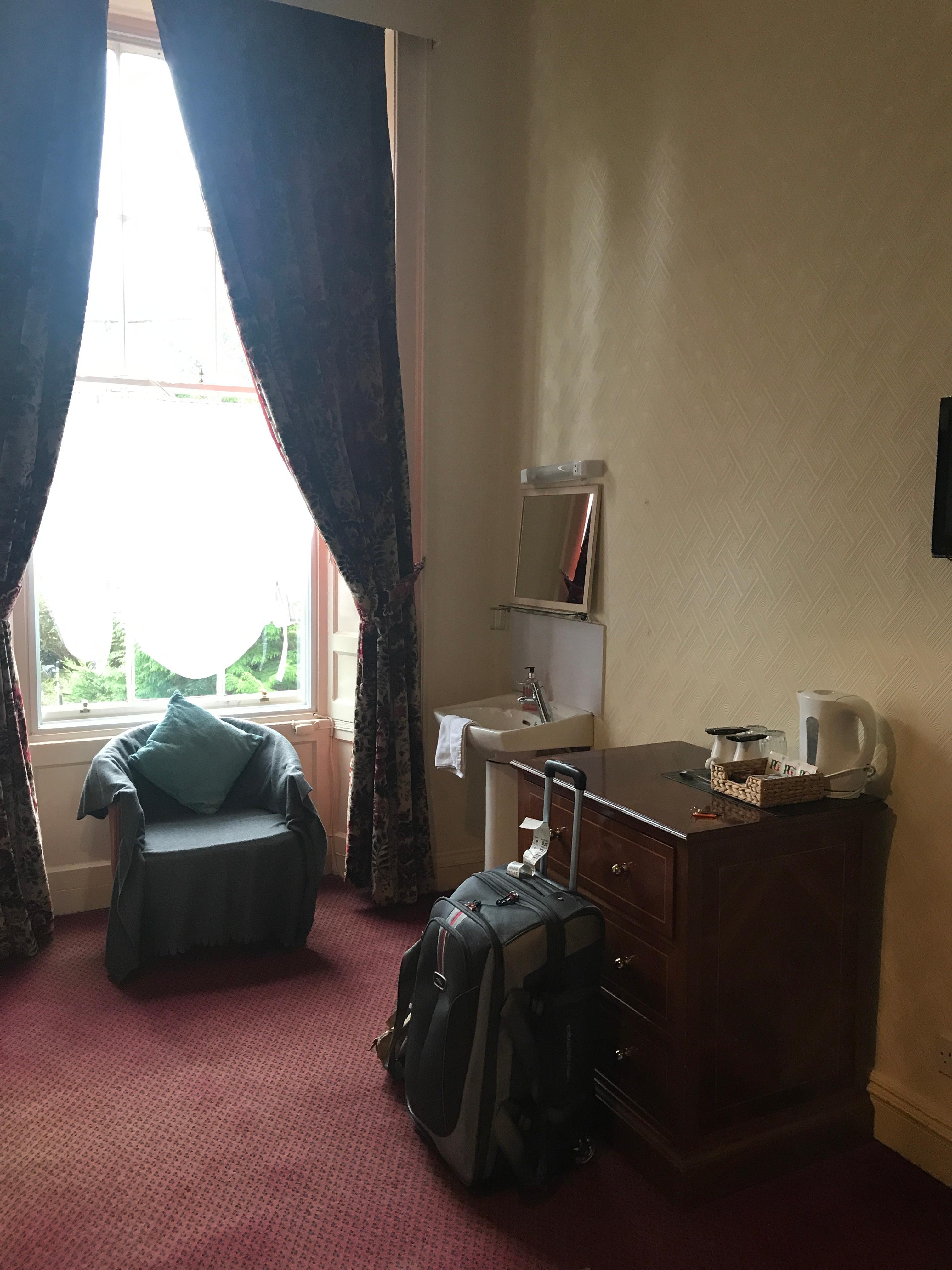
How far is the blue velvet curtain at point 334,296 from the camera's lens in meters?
3.45

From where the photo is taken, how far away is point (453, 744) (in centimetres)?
343

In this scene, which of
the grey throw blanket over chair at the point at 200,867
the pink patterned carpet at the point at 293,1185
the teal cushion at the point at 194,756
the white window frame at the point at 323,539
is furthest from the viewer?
the white window frame at the point at 323,539

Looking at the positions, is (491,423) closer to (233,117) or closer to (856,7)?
(233,117)

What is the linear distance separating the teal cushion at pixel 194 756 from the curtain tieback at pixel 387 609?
0.65 metres

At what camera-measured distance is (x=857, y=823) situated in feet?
7.39

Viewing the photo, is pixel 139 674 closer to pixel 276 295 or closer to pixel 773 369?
pixel 276 295

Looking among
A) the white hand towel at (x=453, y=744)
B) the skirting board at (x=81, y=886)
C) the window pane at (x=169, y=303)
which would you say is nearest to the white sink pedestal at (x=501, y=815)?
the white hand towel at (x=453, y=744)

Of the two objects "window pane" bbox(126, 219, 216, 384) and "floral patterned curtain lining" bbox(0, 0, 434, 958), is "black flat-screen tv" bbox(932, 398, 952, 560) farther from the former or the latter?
"window pane" bbox(126, 219, 216, 384)

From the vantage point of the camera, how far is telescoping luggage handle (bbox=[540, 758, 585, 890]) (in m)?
2.27

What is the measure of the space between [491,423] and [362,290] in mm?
745

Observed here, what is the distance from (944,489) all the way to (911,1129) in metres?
1.49

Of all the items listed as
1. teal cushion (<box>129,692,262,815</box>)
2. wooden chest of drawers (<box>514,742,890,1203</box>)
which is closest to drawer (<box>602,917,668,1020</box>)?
wooden chest of drawers (<box>514,742,890,1203</box>)

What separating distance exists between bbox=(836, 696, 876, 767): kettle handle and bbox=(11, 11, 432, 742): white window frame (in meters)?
2.08

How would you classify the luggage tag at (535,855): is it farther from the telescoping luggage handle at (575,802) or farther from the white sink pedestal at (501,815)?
the white sink pedestal at (501,815)
